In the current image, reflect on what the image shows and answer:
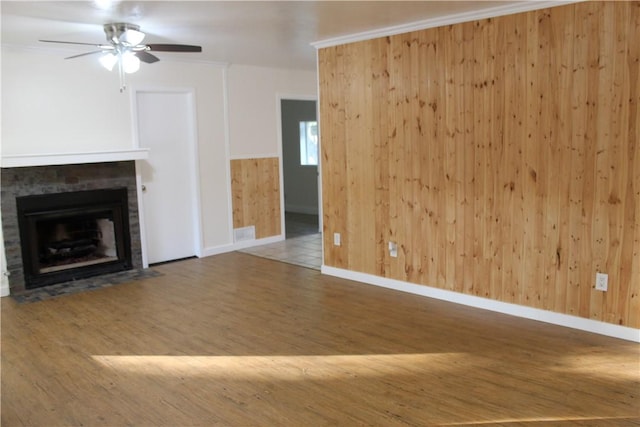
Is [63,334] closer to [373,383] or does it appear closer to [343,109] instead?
[373,383]

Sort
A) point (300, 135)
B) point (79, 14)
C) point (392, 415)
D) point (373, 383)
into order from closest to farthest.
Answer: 1. point (392, 415)
2. point (373, 383)
3. point (79, 14)
4. point (300, 135)

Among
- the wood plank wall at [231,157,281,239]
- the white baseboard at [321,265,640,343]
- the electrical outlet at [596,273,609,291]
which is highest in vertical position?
the wood plank wall at [231,157,281,239]

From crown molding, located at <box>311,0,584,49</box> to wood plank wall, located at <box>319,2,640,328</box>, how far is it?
56mm

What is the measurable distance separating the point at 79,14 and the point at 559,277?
4046 mm

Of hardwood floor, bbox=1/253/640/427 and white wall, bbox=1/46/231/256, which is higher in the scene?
white wall, bbox=1/46/231/256

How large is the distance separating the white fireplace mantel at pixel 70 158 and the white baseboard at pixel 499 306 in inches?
93.2

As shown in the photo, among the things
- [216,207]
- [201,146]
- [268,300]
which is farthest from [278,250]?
[268,300]

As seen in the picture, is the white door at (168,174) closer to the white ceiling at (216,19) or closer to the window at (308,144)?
the white ceiling at (216,19)

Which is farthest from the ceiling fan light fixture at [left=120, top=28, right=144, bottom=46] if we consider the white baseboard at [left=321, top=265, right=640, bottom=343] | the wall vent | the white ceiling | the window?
the window

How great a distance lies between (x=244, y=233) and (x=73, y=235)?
6.96ft

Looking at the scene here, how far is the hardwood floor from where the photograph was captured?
286 cm

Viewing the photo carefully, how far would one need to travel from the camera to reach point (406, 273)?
16.4 feet

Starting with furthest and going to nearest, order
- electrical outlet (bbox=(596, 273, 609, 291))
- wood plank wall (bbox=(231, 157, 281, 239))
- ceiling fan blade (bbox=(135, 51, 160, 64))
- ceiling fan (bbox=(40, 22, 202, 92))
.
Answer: wood plank wall (bbox=(231, 157, 281, 239)) → ceiling fan blade (bbox=(135, 51, 160, 64)) → ceiling fan (bbox=(40, 22, 202, 92)) → electrical outlet (bbox=(596, 273, 609, 291))

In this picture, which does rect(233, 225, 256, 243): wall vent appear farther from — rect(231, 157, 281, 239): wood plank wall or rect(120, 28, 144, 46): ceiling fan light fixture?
rect(120, 28, 144, 46): ceiling fan light fixture
